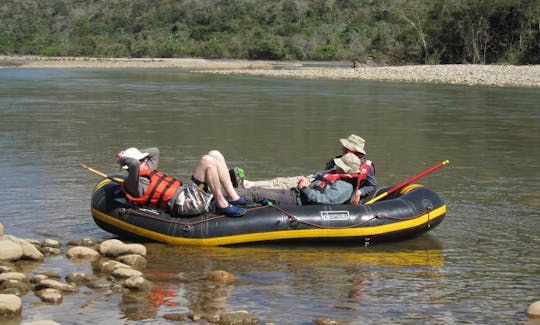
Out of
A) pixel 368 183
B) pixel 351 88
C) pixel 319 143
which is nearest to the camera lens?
pixel 368 183

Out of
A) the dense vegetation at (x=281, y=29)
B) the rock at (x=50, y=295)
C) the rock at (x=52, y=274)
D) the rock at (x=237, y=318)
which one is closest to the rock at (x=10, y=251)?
the rock at (x=52, y=274)

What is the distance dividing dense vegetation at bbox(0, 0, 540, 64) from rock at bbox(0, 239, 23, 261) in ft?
145

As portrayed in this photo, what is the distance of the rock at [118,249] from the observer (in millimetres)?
7707

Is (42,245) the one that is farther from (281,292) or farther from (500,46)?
(500,46)

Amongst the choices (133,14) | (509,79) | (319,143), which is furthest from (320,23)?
(319,143)

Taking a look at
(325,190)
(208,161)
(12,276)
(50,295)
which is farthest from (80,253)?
(325,190)

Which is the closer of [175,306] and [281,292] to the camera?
[175,306]

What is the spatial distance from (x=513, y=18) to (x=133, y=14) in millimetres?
70188

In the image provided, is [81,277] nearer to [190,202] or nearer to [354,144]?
[190,202]

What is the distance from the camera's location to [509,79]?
3809cm

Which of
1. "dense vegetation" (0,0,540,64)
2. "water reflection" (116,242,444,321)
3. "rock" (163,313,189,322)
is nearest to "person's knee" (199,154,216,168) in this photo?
"water reflection" (116,242,444,321)

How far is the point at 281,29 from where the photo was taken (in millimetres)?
86000

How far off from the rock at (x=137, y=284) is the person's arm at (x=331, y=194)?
7.08 feet

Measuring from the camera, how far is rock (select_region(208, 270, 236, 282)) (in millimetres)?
7102
